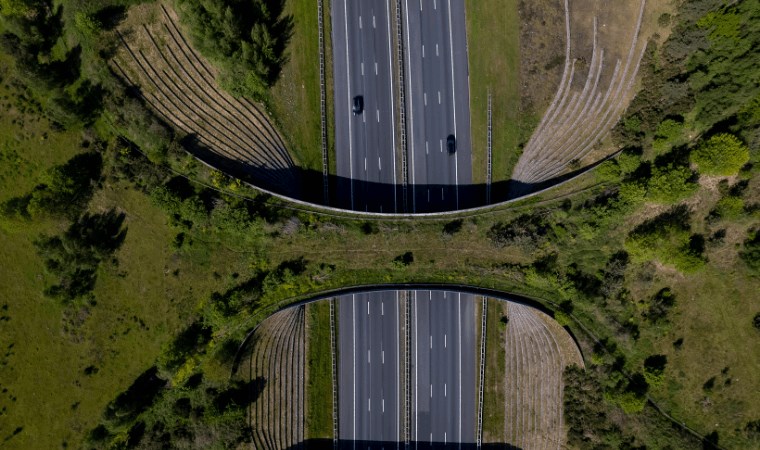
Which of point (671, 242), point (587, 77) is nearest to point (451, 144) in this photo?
point (587, 77)

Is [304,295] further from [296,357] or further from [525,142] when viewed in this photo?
[525,142]

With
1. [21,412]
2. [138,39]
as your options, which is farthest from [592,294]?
[21,412]

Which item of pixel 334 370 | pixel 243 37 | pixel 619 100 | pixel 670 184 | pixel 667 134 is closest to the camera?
pixel 670 184

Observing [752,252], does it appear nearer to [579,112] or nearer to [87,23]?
[579,112]

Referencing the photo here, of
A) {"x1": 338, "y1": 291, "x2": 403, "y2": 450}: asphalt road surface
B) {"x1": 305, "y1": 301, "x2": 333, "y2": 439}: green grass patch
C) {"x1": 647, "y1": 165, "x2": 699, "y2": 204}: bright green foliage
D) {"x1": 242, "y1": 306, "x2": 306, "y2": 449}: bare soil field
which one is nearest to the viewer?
{"x1": 647, "y1": 165, "x2": 699, "y2": 204}: bright green foliage

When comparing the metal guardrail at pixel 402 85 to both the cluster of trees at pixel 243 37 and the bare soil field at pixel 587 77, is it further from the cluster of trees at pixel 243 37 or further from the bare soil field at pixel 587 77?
the bare soil field at pixel 587 77

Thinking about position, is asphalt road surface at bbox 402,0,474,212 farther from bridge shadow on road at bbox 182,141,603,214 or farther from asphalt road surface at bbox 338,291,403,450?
asphalt road surface at bbox 338,291,403,450

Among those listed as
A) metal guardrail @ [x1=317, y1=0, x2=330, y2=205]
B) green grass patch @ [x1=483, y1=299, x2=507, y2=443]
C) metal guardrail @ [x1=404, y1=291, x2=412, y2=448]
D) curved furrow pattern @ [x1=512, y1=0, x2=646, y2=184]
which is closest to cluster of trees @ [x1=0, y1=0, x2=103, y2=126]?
metal guardrail @ [x1=317, y1=0, x2=330, y2=205]
